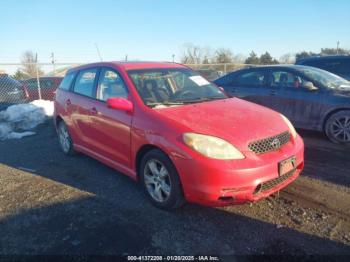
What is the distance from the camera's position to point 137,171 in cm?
402

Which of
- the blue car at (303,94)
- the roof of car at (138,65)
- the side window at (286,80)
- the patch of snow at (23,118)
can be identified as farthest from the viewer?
the patch of snow at (23,118)

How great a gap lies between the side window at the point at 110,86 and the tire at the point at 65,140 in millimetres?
1493

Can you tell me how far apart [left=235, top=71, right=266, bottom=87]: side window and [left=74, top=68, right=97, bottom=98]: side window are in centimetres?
374

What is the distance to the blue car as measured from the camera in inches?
240

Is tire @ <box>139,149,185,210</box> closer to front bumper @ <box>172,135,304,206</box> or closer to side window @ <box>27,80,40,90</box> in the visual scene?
front bumper @ <box>172,135,304,206</box>

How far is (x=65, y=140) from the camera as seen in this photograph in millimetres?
5988

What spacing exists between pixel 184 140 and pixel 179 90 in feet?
4.30

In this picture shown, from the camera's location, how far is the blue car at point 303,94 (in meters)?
6.10

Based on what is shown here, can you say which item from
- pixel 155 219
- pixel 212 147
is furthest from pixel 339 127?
pixel 155 219

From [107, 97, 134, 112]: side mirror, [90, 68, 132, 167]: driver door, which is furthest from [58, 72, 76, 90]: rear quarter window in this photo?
[107, 97, 134, 112]: side mirror

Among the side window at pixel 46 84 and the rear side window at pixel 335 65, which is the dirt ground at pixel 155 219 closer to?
the rear side window at pixel 335 65

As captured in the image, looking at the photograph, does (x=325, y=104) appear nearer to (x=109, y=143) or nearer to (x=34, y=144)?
(x=109, y=143)

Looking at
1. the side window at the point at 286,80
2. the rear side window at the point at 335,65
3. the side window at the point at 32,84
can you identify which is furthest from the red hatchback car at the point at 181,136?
the side window at the point at 32,84

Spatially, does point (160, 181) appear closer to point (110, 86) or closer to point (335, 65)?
point (110, 86)
